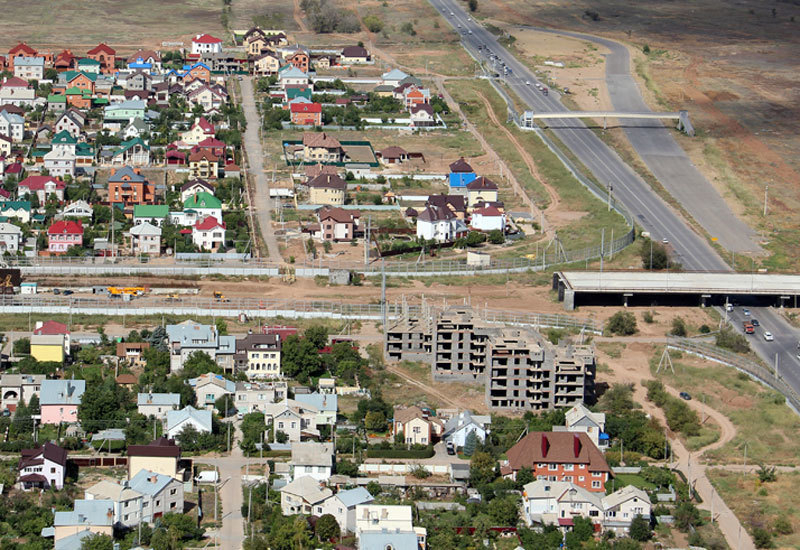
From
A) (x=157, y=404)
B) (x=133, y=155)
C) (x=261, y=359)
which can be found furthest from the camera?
(x=133, y=155)

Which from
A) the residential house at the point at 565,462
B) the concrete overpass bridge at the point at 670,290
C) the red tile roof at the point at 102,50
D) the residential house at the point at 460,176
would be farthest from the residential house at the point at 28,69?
the residential house at the point at 565,462

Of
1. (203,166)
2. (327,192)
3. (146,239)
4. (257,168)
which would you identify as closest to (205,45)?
(257,168)

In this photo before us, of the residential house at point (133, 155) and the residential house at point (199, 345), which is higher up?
the residential house at point (133, 155)

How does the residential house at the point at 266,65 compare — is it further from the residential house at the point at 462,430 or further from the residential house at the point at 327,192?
the residential house at the point at 462,430

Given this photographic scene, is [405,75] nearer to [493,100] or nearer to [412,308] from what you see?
[493,100]

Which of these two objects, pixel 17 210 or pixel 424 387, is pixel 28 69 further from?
pixel 424 387

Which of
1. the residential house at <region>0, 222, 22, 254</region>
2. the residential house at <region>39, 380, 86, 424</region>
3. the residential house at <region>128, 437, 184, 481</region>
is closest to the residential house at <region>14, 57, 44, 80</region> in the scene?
the residential house at <region>0, 222, 22, 254</region>

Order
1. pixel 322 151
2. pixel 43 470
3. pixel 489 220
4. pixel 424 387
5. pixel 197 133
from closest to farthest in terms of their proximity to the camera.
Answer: pixel 43 470
pixel 424 387
pixel 489 220
pixel 322 151
pixel 197 133
